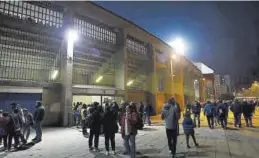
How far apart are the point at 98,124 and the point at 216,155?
4.27 metres

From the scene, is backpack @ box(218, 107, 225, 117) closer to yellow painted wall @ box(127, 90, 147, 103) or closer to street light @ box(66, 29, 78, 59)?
yellow painted wall @ box(127, 90, 147, 103)

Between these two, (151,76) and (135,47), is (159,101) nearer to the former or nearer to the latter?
(151,76)

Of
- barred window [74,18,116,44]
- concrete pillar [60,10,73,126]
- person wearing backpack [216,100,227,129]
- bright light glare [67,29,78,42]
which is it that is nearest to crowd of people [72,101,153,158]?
person wearing backpack [216,100,227,129]

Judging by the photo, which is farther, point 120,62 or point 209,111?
point 120,62

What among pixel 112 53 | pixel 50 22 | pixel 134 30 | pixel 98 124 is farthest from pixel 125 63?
pixel 98 124

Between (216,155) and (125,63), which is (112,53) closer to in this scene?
(125,63)

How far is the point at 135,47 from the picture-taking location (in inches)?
974

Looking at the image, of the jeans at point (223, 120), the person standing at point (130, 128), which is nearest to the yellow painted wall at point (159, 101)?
the jeans at point (223, 120)

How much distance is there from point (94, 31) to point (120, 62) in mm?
4164

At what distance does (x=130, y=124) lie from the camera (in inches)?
242

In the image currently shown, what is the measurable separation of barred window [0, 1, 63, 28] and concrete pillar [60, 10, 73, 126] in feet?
2.37

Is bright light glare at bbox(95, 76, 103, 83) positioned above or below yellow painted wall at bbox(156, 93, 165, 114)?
above

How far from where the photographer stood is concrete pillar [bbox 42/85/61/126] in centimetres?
1538

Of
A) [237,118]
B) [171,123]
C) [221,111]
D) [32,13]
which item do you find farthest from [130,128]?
[32,13]
